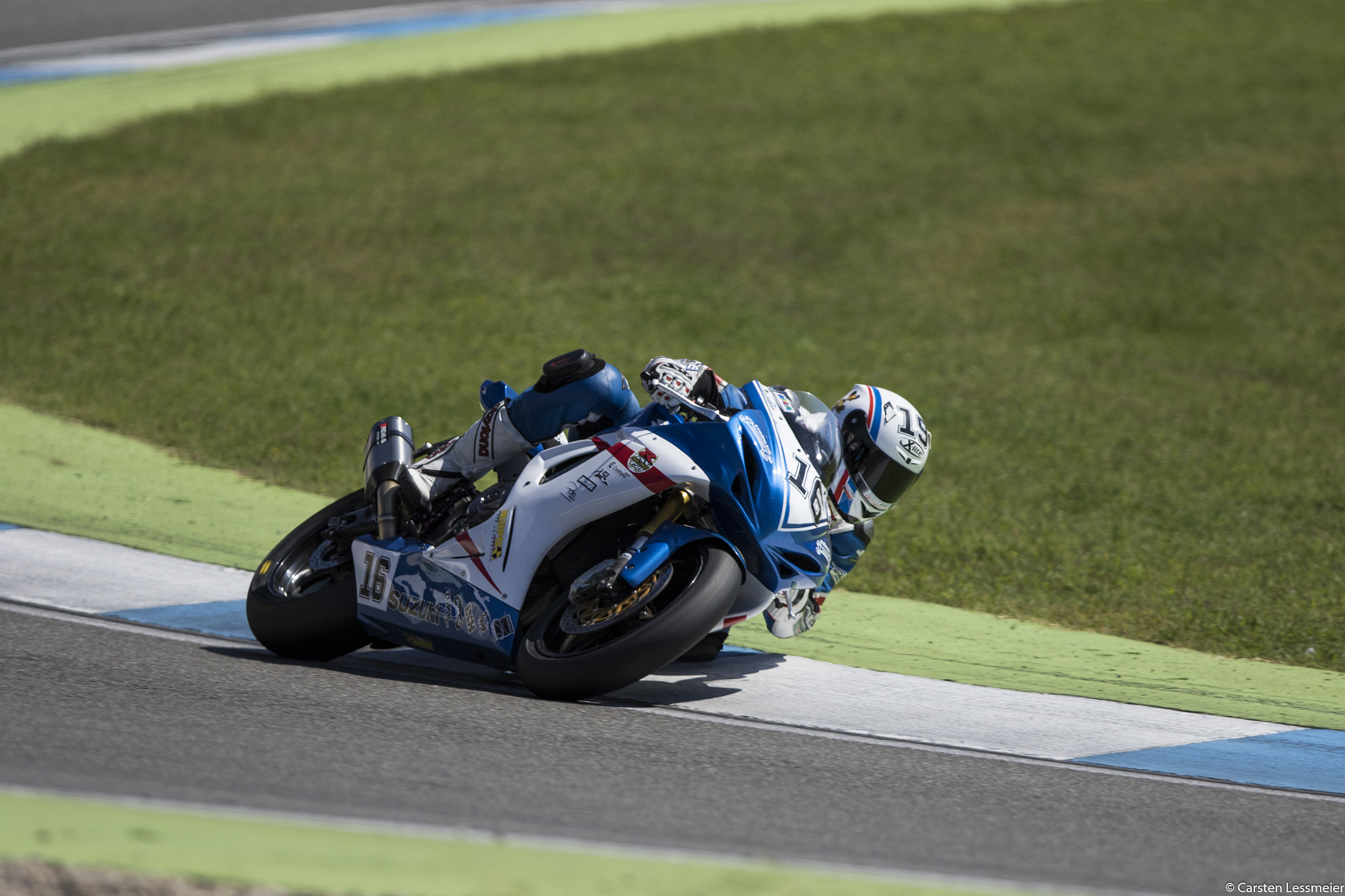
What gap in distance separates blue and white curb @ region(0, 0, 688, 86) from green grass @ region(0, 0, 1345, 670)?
6.06 ft

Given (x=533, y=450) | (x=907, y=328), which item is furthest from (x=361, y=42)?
(x=533, y=450)

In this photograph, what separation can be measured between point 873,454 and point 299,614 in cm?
237

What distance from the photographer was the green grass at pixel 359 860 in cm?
335

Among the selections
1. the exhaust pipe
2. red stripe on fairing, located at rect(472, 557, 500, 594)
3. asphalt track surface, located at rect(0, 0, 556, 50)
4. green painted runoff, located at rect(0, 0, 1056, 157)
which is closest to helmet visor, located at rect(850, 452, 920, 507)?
red stripe on fairing, located at rect(472, 557, 500, 594)

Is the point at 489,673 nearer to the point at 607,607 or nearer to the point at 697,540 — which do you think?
the point at 607,607

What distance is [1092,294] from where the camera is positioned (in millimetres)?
16734

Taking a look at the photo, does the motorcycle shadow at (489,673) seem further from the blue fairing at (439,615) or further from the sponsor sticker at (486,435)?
the sponsor sticker at (486,435)

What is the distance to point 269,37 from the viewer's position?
2119 cm

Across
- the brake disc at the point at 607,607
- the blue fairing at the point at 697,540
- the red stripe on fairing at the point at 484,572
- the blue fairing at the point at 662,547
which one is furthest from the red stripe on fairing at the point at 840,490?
the red stripe on fairing at the point at 484,572

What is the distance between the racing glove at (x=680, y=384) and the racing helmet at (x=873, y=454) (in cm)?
52

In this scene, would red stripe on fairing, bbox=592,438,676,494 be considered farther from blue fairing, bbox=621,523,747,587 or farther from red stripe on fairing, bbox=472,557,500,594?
red stripe on fairing, bbox=472,557,500,594

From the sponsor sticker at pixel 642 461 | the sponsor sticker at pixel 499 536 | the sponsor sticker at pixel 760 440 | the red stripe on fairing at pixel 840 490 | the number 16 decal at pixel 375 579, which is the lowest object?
the number 16 decal at pixel 375 579

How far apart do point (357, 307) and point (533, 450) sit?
8.61 m

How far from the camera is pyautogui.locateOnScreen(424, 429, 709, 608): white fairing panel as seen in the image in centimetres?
520
